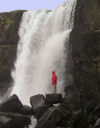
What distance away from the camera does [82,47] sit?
1891 cm

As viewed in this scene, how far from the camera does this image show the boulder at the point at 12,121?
14321 millimetres

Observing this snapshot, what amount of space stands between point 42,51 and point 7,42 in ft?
28.1

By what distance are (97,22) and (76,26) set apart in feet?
5.93

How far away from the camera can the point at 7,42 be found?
3422 cm

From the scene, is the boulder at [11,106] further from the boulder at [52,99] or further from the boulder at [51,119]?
the boulder at [51,119]

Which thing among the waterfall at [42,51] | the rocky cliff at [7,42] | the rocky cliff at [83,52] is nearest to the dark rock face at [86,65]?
the rocky cliff at [83,52]

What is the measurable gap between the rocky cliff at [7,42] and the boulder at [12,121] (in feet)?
48.6

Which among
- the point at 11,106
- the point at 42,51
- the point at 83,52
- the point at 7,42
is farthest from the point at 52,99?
the point at 7,42

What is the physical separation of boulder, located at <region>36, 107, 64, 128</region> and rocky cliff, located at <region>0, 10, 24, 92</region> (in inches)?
652

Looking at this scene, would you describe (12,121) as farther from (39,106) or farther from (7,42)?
(7,42)

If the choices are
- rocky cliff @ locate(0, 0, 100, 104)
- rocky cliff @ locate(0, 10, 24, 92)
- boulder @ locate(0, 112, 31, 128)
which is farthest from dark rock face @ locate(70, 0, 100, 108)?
rocky cliff @ locate(0, 10, 24, 92)

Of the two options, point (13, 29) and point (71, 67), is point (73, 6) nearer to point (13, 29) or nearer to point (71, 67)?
point (71, 67)

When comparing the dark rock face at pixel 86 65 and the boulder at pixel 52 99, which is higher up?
the dark rock face at pixel 86 65

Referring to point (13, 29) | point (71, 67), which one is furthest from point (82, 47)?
point (13, 29)
